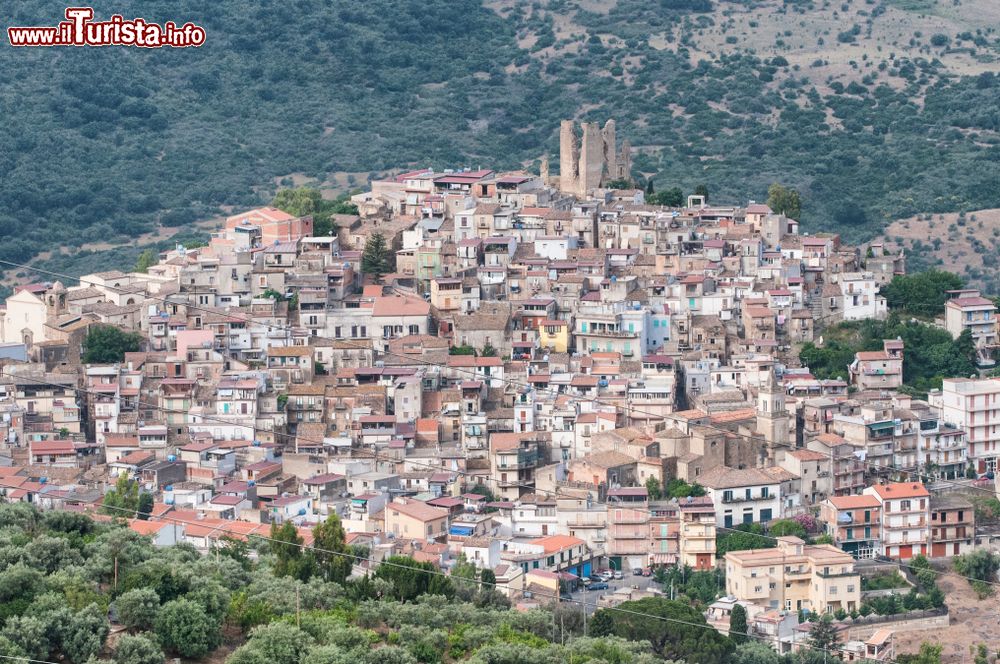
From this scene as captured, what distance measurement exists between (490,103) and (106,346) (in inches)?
1484

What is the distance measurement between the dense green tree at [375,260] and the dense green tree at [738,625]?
43.3 feet

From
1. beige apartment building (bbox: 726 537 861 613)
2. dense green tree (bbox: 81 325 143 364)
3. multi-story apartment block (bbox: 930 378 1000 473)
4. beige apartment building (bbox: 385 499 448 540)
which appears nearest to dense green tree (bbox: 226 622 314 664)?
beige apartment building (bbox: 385 499 448 540)

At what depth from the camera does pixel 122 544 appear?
22.9 meters

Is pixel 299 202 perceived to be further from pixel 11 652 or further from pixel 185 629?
pixel 11 652

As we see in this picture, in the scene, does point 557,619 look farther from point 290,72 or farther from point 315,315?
point 290,72

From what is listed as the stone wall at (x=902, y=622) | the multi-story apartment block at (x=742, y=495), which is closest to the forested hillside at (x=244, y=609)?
the stone wall at (x=902, y=622)

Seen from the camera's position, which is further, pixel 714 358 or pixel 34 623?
pixel 714 358

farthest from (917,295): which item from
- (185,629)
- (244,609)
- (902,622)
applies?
(185,629)

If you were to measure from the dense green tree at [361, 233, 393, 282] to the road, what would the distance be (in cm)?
1101

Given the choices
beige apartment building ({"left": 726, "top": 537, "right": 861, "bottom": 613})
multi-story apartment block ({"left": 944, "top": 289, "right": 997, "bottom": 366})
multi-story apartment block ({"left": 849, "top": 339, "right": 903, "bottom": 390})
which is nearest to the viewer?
beige apartment building ({"left": 726, "top": 537, "right": 861, "bottom": 613})

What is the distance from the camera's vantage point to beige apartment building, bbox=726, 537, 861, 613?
30.9 m

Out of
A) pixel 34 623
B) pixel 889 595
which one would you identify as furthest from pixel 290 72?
pixel 34 623

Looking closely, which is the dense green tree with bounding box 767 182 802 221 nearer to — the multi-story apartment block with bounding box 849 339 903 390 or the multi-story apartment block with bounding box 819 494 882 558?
the multi-story apartment block with bounding box 849 339 903 390

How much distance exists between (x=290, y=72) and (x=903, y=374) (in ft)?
130
